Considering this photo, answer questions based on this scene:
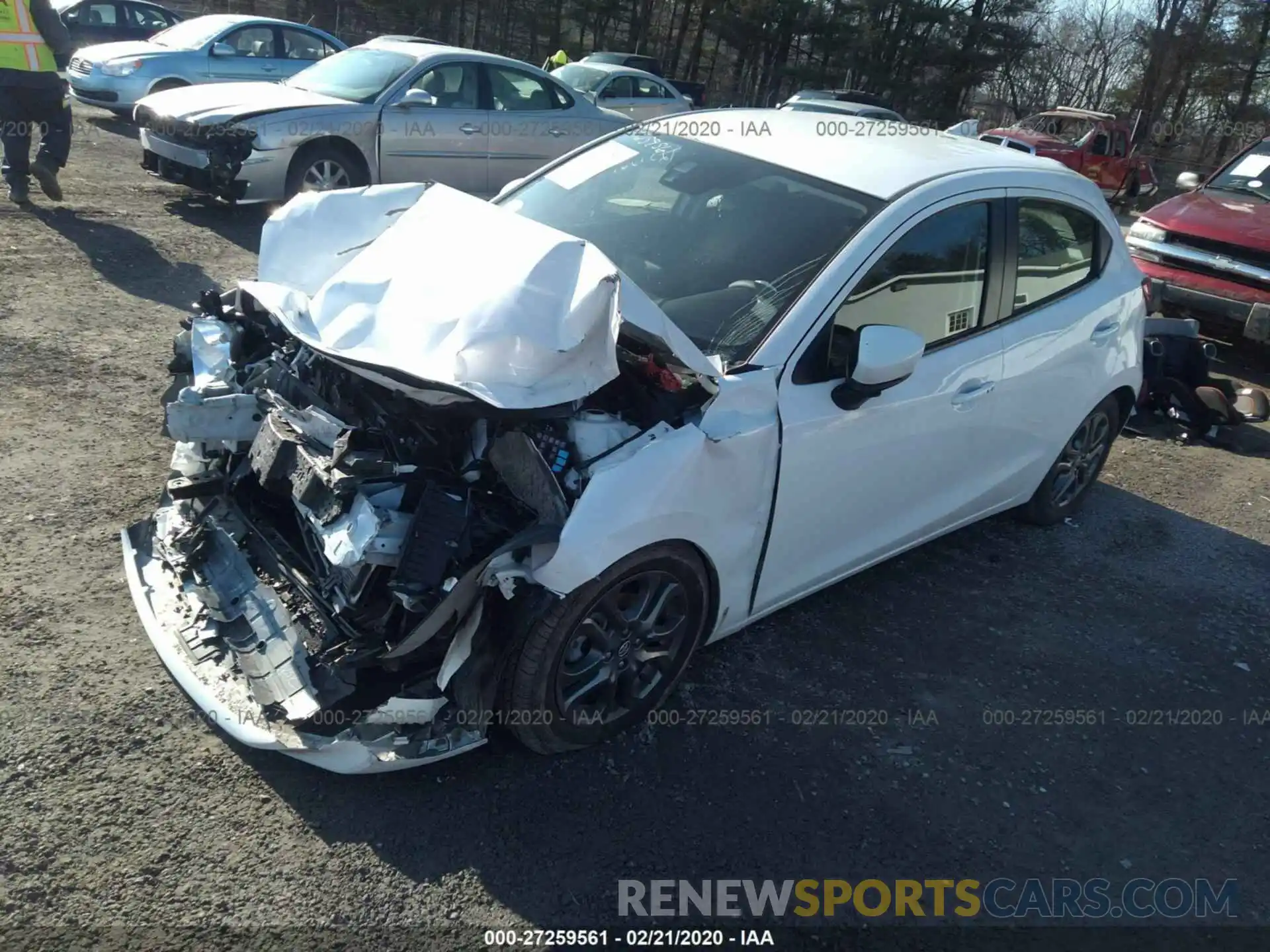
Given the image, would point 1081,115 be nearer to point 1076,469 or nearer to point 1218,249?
point 1218,249

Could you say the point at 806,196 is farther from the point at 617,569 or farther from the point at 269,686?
the point at 269,686

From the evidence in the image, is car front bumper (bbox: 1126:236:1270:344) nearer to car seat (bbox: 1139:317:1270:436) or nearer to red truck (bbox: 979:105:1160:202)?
car seat (bbox: 1139:317:1270:436)

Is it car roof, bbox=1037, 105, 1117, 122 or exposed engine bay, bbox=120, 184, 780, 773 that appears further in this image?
car roof, bbox=1037, 105, 1117, 122

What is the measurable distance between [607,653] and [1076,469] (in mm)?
3171

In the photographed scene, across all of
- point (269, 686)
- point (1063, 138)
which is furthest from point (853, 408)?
point (1063, 138)

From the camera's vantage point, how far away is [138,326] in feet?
19.6

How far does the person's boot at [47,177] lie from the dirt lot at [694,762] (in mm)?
4037

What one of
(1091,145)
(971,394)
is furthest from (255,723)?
(1091,145)

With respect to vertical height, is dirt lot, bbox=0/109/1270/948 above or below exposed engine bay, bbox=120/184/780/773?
below

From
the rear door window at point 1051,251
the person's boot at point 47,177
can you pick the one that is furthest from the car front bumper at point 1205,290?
the person's boot at point 47,177

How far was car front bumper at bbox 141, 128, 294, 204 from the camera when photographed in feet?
27.4

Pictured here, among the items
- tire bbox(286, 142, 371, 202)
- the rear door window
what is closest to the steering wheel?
the rear door window

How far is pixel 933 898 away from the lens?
2.82m

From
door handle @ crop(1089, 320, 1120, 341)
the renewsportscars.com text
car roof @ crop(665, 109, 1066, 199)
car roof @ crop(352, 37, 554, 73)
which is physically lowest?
the renewsportscars.com text
